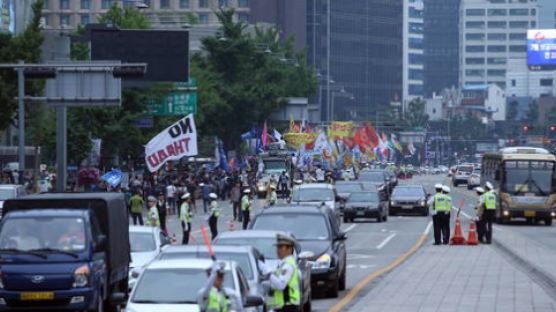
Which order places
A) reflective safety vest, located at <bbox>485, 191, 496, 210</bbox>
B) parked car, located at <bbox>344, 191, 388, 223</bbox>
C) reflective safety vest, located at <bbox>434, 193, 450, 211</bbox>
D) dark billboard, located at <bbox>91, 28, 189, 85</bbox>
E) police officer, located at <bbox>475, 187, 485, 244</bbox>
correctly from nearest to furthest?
reflective safety vest, located at <bbox>434, 193, 450, 211</bbox> < police officer, located at <bbox>475, 187, 485, 244</bbox> < reflective safety vest, located at <bbox>485, 191, 496, 210</bbox> < parked car, located at <bbox>344, 191, 388, 223</bbox> < dark billboard, located at <bbox>91, 28, 189, 85</bbox>

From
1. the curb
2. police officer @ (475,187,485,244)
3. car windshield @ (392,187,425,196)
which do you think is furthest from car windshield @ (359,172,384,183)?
the curb

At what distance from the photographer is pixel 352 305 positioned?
21672 millimetres

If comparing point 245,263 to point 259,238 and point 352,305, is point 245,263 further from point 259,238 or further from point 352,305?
point 352,305

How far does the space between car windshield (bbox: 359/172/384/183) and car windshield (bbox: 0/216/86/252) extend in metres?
50.7

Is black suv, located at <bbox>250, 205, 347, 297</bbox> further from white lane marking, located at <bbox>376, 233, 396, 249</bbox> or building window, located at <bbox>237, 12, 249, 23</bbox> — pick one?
building window, located at <bbox>237, 12, 249, 23</bbox>

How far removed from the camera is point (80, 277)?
1844 cm

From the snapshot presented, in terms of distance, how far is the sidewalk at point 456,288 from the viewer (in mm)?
21141

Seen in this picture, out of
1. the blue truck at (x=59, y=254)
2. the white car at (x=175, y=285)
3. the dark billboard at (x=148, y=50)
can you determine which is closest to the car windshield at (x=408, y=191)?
the dark billboard at (x=148, y=50)

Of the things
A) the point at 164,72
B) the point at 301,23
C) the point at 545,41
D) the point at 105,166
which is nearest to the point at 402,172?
the point at 545,41

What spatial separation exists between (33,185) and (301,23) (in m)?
141

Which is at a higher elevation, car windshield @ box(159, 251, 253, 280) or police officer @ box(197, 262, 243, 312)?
police officer @ box(197, 262, 243, 312)

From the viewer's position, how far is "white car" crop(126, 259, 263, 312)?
14336mm

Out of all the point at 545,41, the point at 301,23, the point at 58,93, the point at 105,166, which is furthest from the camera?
the point at 301,23

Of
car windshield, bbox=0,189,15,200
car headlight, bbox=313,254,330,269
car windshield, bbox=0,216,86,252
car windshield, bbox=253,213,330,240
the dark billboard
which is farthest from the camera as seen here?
the dark billboard
